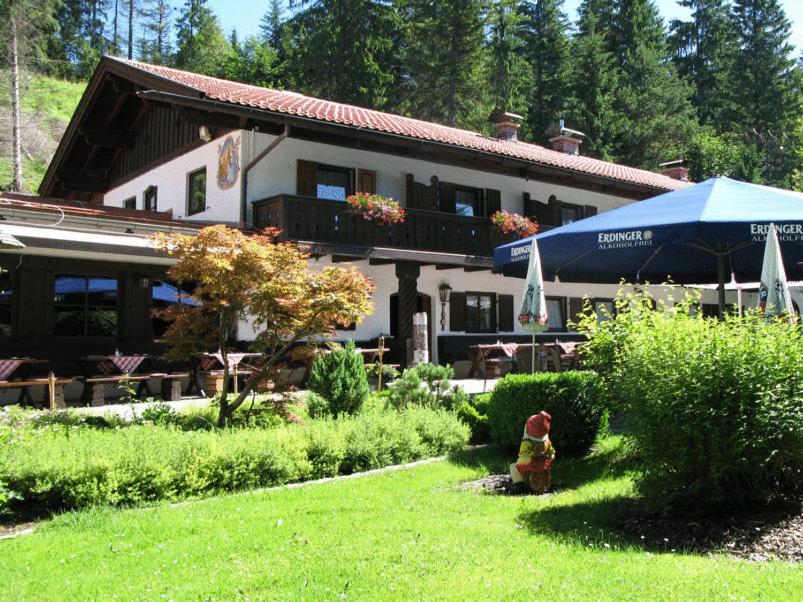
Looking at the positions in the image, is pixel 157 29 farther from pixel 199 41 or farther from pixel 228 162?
pixel 228 162

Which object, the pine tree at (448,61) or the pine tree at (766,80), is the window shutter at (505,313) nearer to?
the pine tree at (448,61)

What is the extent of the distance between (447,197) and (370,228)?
4043 millimetres

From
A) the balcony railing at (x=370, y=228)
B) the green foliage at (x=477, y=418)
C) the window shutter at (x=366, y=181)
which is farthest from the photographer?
the window shutter at (x=366, y=181)

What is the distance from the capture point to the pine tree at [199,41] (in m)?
51.5

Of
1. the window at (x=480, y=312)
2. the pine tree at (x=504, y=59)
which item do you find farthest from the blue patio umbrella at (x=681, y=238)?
the pine tree at (x=504, y=59)

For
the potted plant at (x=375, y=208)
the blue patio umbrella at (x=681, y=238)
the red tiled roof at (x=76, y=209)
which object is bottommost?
the blue patio umbrella at (x=681, y=238)

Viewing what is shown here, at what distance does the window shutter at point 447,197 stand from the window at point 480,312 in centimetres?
247

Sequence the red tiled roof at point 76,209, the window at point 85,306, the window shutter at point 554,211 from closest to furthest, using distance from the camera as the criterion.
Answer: the red tiled roof at point 76,209 < the window at point 85,306 < the window shutter at point 554,211

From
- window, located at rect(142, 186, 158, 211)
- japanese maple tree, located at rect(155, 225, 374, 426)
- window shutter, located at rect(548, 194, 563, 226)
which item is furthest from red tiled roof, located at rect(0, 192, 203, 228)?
window shutter, located at rect(548, 194, 563, 226)

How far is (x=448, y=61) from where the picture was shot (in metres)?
35.5

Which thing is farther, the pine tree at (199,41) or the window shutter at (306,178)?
the pine tree at (199,41)

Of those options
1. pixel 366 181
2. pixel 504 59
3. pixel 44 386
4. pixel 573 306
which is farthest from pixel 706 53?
pixel 44 386

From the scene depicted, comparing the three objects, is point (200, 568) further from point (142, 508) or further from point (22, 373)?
point (22, 373)

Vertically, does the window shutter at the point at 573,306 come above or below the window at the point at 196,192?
below
